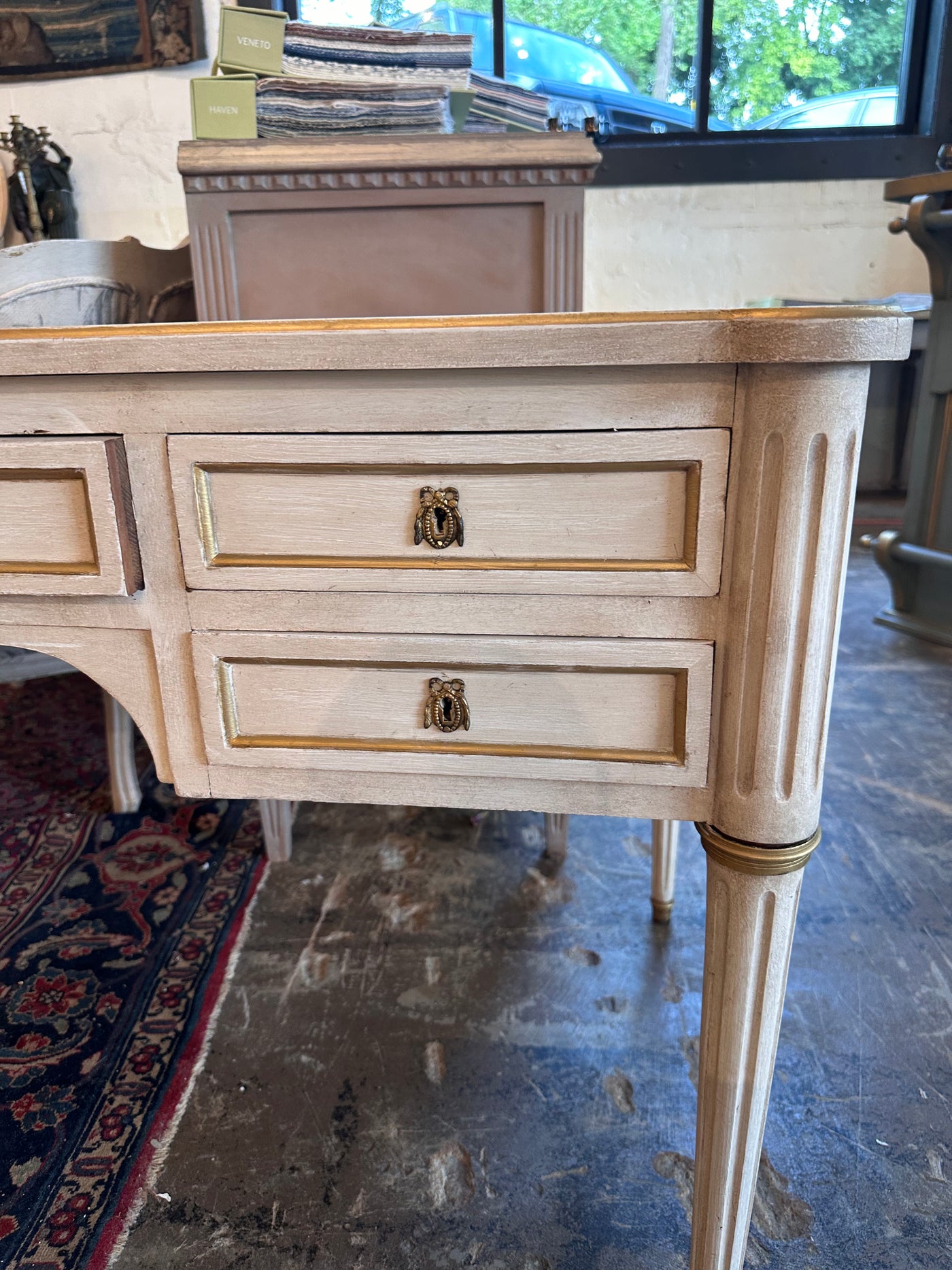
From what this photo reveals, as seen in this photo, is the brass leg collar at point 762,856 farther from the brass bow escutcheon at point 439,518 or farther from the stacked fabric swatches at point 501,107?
the stacked fabric swatches at point 501,107

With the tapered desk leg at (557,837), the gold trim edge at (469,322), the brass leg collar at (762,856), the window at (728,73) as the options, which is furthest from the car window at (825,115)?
the brass leg collar at (762,856)

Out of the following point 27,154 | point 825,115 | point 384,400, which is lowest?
point 384,400

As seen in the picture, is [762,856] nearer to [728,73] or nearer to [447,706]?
[447,706]

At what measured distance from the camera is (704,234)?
11.5 ft

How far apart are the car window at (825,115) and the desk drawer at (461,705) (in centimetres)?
369

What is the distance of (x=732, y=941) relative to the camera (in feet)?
2.39

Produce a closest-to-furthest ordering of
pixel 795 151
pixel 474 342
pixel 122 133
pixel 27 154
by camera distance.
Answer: pixel 474 342 < pixel 27 154 < pixel 122 133 < pixel 795 151

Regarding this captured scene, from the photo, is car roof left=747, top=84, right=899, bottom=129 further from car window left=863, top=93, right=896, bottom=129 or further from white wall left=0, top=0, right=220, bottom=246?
white wall left=0, top=0, right=220, bottom=246

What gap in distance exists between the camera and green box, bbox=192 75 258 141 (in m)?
1.24

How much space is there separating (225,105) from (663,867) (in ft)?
4.17

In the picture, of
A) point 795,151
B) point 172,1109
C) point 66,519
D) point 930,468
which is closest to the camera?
point 66,519

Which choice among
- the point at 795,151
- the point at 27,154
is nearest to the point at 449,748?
the point at 27,154

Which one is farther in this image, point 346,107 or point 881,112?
Answer: point 881,112

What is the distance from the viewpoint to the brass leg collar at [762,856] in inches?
27.3
